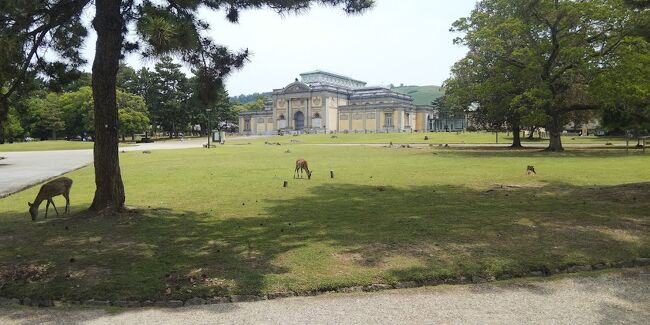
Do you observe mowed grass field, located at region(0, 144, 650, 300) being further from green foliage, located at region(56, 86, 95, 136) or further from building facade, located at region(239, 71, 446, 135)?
building facade, located at region(239, 71, 446, 135)

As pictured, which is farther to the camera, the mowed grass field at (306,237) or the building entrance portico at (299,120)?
the building entrance portico at (299,120)

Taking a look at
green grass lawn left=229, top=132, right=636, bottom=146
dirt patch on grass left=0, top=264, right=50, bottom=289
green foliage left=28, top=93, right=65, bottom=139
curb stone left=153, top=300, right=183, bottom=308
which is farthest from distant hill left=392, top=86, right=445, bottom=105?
curb stone left=153, top=300, right=183, bottom=308

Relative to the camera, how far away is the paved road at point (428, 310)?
439 centimetres

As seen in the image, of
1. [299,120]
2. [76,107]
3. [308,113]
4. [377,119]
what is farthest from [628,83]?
[299,120]

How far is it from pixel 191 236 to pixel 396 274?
3.54 m

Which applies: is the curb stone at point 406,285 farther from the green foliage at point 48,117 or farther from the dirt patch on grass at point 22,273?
the green foliage at point 48,117

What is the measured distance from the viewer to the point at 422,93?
17500cm

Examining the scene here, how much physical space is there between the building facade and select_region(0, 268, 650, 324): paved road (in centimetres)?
8833

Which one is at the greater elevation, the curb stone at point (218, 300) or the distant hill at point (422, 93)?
the distant hill at point (422, 93)

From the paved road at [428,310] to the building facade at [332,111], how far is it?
88326 mm

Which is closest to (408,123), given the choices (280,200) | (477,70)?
(477,70)

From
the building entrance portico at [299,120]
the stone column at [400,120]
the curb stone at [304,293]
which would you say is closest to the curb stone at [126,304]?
the curb stone at [304,293]

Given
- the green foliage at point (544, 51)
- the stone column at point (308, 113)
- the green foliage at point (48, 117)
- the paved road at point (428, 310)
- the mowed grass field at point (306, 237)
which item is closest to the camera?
the paved road at point (428, 310)

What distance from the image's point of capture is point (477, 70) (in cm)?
3166
